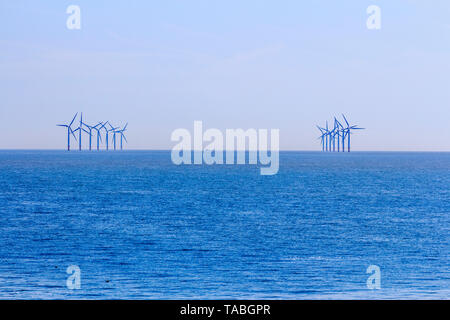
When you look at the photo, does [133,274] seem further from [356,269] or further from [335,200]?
[335,200]

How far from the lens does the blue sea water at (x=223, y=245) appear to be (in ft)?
107

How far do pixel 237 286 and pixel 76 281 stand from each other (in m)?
7.45

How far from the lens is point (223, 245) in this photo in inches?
1906

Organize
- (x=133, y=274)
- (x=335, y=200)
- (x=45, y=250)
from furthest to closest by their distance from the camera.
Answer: (x=335, y=200) < (x=45, y=250) < (x=133, y=274)

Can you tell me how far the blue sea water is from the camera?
32.7 meters

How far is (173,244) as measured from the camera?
159 ft

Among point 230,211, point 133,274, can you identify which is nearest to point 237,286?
point 133,274

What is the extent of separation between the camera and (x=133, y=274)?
36.4 m
